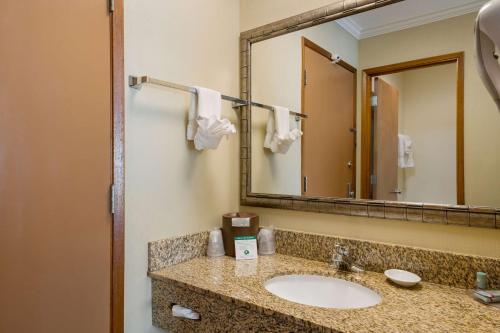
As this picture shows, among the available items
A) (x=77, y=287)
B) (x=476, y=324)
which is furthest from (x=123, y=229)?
(x=476, y=324)

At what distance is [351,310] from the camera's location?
92cm

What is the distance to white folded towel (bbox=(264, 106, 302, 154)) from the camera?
1555 millimetres

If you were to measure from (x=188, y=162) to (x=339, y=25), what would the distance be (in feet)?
2.99

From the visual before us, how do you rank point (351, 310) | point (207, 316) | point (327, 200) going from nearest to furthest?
point (351, 310) < point (207, 316) < point (327, 200)

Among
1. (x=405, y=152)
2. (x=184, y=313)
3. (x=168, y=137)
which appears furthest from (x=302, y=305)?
(x=168, y=137)

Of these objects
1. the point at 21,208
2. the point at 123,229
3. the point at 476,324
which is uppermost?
the point at 21,208

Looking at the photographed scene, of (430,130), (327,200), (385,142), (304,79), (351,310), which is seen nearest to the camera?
(351,310)

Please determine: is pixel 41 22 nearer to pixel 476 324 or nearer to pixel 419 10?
pixel 419 10

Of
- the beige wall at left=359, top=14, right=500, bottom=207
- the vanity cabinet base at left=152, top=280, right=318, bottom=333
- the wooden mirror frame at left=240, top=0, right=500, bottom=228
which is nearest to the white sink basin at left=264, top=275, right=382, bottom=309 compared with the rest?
the vanity cabinet base at left=152, top=280, right=318, bottom=333

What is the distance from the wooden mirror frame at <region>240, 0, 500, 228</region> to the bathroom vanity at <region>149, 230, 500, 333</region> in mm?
126

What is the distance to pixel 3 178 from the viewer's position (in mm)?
899

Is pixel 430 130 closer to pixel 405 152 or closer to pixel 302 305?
pixel 405 152

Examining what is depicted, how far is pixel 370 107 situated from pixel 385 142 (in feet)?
0.55

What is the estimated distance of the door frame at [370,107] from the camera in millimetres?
1133
